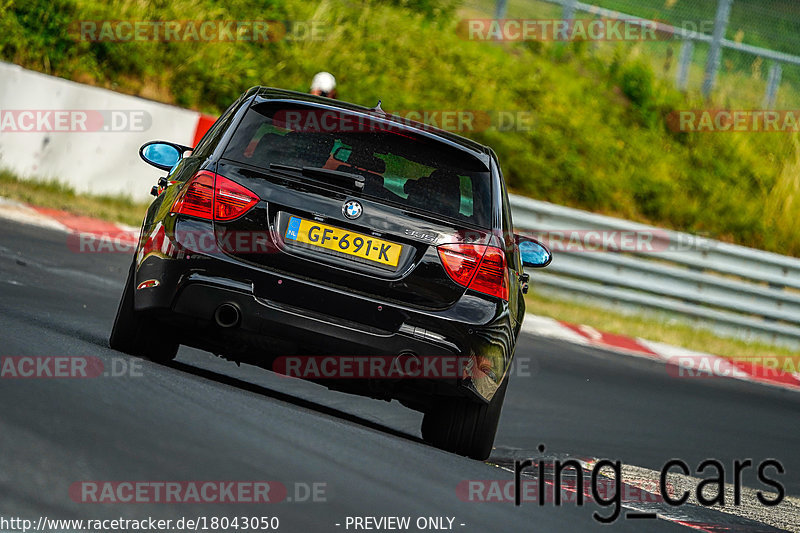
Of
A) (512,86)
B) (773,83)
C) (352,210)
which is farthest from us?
(773,83)

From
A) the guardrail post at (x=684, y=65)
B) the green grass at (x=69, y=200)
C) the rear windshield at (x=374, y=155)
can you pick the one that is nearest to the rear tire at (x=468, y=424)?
the rear windshield at (x=374, y=155)

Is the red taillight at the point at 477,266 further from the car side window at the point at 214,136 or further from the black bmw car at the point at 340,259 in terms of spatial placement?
the car side window at the point at 214,136

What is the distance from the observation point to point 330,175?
607 cm

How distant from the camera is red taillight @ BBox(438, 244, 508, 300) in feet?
19.9

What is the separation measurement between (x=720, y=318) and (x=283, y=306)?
11.8 metres

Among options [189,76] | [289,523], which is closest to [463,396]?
[289,523]

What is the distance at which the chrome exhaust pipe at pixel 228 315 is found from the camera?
19.5 feet

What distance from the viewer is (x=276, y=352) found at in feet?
20.0

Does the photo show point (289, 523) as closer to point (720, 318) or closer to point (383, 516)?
point (383, 516)

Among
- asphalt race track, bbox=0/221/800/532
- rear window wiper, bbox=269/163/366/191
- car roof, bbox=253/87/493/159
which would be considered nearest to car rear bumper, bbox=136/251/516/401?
asphalt race track, bbox=0/221/800/532

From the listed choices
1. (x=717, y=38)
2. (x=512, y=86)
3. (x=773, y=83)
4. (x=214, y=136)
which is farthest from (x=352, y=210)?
(x=773, y=83)

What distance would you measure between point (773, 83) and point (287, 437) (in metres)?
18.9

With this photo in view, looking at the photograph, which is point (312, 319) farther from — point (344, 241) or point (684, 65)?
point (684, 65)

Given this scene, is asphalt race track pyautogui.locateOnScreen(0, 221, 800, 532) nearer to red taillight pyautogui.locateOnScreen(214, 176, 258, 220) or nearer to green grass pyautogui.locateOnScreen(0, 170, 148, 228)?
red taillight pyautogui.locateOnScreen(214, 176, 258, 220)
